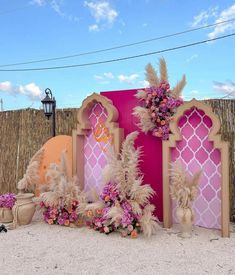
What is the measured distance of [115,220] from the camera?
12.5 ft

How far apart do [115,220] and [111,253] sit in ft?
1.93

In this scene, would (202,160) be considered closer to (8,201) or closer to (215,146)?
(215,146)

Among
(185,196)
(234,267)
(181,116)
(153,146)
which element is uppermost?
(181,116)

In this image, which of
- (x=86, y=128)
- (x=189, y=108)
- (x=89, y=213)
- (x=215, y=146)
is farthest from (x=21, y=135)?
(x=215, y=146)

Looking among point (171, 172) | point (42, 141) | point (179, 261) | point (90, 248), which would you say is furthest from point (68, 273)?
point (42, 141)

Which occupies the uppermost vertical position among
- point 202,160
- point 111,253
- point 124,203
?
point 202,160

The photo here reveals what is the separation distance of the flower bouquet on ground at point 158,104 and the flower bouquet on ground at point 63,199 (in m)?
1.37

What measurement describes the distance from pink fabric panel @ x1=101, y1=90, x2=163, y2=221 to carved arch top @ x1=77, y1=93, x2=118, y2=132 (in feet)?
0.51

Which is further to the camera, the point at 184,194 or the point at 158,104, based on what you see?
the point at 158,104

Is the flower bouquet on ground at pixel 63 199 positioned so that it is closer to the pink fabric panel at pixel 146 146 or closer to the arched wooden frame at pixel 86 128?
the arched wooden frame at pixel 86 128

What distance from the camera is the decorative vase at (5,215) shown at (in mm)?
4668

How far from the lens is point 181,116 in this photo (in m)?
4.07

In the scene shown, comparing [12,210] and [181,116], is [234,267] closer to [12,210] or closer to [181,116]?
[181,116]

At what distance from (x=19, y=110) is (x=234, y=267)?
5.73 m
